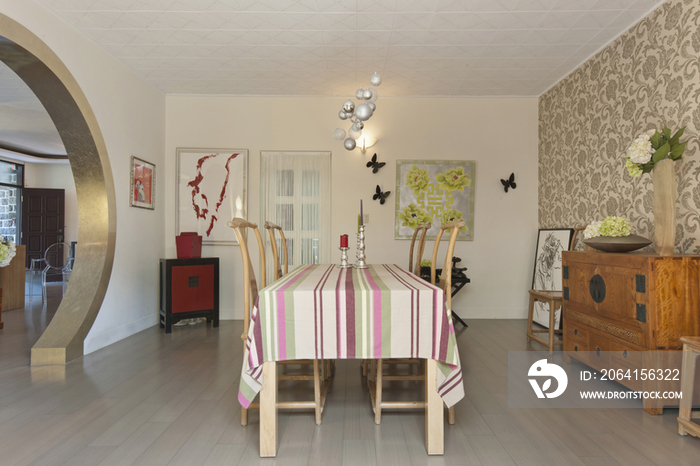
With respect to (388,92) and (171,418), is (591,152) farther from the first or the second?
(171,418)

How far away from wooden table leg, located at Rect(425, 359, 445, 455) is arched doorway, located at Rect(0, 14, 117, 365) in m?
2.91

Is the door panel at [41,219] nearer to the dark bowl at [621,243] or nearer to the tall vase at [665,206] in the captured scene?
the dark bowl at [621,243]

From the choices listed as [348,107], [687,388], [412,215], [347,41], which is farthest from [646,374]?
[347,41]

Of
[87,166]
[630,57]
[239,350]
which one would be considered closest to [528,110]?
[630,57]

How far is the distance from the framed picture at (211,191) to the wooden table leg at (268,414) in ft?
11.0

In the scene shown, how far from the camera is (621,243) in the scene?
8.96 feet

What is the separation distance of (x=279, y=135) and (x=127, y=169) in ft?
5.81

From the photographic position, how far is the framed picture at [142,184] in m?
4.19

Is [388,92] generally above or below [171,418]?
above

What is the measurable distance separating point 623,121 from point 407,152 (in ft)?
7.49

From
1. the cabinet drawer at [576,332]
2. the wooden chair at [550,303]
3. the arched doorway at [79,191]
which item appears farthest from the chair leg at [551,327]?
the arched doorway at [79,191]

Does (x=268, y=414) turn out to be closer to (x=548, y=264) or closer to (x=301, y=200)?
(x=301, y=200)

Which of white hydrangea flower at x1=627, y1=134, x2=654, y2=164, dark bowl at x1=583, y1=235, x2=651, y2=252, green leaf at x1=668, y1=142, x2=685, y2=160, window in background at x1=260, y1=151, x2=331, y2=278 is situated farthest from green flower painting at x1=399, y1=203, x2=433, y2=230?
green leaf at x1=668, y1=142, x2=685, y2=160

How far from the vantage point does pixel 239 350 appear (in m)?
3.64
